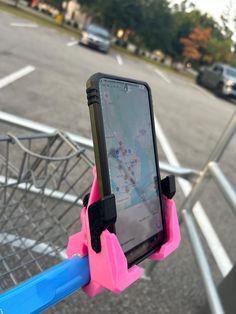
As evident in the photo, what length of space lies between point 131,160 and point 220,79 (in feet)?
63.1

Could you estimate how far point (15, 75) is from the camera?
23.2ft

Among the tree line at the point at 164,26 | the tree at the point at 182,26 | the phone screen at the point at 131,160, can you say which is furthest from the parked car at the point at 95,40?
the phone screen at the point at 131,160

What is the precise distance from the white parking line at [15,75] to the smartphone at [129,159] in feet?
17.1

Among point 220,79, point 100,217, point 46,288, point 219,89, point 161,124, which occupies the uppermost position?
point 100,217

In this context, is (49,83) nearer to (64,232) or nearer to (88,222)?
(64,232)

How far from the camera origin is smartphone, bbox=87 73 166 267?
0.91m

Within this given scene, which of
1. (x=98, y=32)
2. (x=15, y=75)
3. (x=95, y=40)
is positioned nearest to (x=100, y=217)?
(x=15, y=75)

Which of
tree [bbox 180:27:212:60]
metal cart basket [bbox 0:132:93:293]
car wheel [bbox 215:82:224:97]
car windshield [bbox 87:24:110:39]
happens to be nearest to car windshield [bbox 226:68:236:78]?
car wheel [bbox 215:82:224:97]

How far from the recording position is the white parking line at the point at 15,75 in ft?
20.6

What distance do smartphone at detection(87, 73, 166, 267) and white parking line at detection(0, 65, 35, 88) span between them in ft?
17.1

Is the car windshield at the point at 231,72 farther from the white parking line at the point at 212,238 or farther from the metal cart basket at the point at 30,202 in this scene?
the metal cart basket at the point at 30,202

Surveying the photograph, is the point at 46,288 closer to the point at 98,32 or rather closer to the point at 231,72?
the point at 231,72

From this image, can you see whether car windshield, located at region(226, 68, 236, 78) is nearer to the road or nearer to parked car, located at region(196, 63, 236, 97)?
parked car, located at region(196, 63, 236, 97)

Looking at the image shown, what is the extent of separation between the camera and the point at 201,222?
379cm
